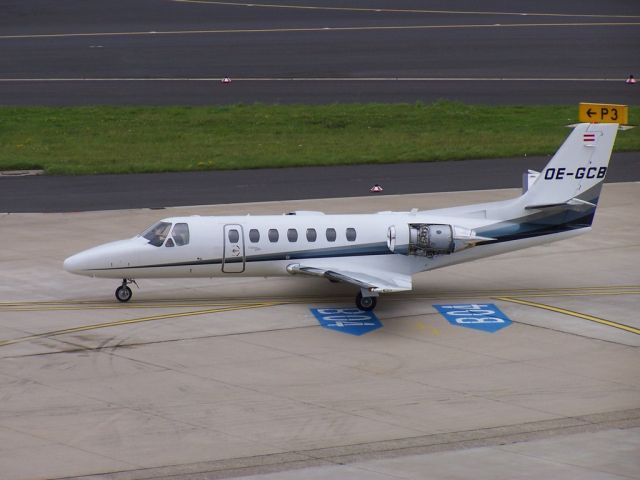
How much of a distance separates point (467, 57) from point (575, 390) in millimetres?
48342

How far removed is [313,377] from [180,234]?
7.72 m

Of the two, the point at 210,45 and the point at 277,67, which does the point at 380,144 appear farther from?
the point at 210,45

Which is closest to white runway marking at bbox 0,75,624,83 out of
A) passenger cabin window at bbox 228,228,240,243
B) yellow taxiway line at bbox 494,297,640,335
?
yellow taxiway line at bbox 494,297,640,335

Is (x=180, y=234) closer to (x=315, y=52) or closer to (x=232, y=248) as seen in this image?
(x=232, y=248)

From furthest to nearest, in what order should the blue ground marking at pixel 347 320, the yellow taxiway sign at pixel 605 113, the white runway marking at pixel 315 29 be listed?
the white runway marking at pixel 315 29, the yellow taxiway sign at pixel 605 113, the blue ground marking at pixel 347 320

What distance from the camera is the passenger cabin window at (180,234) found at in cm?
3428

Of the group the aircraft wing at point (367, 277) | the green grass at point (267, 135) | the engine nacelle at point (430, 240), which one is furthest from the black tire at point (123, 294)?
the green grass at point (267, 135)

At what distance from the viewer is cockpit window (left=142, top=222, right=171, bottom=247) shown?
34.3 m

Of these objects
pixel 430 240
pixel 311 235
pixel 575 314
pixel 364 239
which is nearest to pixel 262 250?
pixel 311 235

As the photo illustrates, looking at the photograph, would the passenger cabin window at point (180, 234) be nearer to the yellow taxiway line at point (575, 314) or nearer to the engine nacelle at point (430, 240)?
the engine nacelle at point (430, 240)

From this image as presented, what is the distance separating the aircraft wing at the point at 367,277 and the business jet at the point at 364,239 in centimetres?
3

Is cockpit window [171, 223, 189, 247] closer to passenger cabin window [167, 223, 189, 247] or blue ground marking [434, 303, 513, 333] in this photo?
passenger cabin window [167, 223, 189, 247]

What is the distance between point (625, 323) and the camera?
109ft

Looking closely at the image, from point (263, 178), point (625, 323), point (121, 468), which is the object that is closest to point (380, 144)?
point (263, 178)
